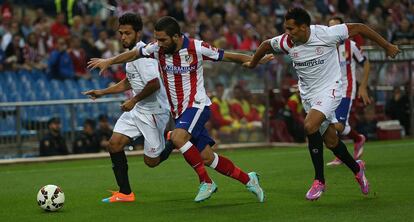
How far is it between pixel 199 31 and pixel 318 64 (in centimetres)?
1411

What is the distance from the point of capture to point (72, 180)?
587 inches

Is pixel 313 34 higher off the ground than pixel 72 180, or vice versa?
pixel 313 34

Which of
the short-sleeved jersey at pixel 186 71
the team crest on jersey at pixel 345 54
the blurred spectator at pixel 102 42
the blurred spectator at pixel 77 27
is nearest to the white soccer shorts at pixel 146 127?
the short-sleeved jersey at pixel 186 71

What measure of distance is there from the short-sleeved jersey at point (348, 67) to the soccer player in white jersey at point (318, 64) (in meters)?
3.78

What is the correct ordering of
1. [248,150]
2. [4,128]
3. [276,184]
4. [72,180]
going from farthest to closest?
[248,150] < [4,128] < [72,180] < [276,184]

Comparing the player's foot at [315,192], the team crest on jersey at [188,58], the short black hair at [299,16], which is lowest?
the player's foot at [315,192]

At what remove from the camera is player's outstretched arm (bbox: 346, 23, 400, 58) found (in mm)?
11148

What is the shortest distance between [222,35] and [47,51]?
4931mm

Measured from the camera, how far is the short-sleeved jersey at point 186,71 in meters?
11.2

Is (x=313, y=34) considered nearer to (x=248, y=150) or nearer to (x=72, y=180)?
(x=72, y=180)

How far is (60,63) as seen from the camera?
21.5m

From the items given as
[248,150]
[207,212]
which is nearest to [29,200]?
[207,212]

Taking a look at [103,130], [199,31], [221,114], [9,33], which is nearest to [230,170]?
[103,130]

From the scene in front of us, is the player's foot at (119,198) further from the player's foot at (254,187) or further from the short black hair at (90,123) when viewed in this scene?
the short black hair at (90,123)
